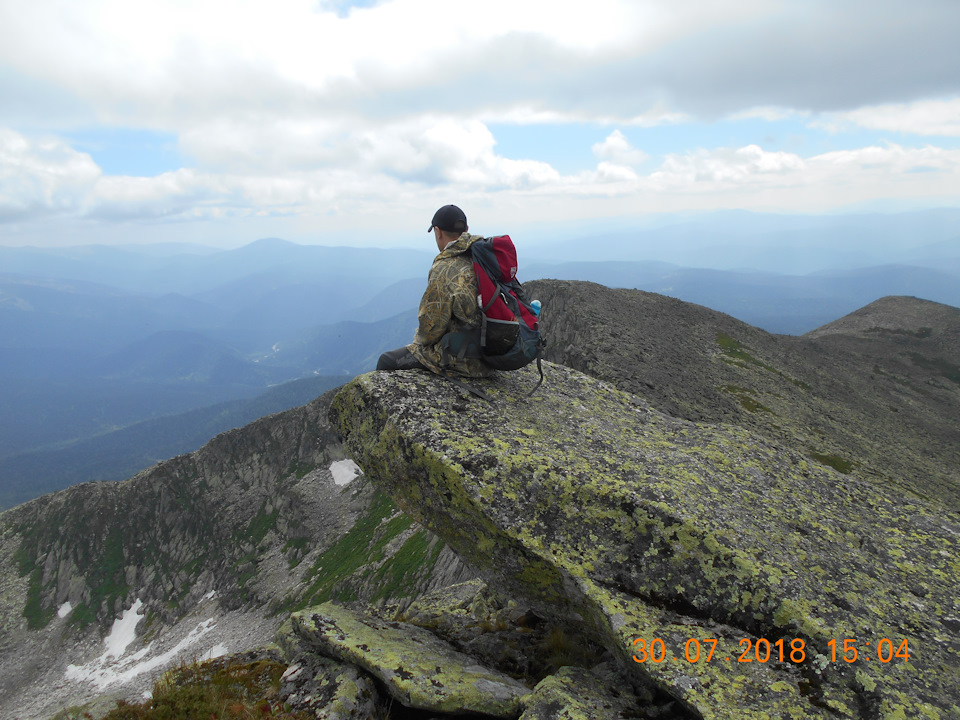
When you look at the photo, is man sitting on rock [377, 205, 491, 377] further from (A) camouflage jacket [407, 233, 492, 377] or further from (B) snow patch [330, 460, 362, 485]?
(B) snow patch [330, 460, 362, 485]

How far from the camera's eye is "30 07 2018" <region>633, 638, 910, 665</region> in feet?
23.2

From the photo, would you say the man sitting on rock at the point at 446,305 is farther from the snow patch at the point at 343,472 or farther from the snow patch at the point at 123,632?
the snow patch at the point at 123,632

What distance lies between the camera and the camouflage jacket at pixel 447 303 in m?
10.5

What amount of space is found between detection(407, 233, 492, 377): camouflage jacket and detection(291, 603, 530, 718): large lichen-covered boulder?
6053mm

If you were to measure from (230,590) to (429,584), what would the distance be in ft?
167

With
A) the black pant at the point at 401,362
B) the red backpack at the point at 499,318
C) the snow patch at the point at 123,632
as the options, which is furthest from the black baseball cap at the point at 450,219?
the snow patch at the point at 123,632

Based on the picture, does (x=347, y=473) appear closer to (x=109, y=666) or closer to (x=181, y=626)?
(x=181, y=626)

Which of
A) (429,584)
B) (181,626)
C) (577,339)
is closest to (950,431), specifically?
(577,339)

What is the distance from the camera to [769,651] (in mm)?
7391

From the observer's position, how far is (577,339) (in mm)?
63406

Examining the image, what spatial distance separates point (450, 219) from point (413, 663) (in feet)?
30.7

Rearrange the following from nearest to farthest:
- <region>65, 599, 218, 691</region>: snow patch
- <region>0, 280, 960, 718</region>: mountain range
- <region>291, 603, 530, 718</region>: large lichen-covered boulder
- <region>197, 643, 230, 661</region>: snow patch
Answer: <region>291, 603, 530, 718</region>: large lichen-covered boulder → <region>0, 280, 960, 718</region>: mountain range → <region>197, 643, 230, 661</region>: snow patch → <region>65, 599, 218, 691</region>: snow patch

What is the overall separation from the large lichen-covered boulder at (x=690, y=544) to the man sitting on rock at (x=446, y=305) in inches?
25.3

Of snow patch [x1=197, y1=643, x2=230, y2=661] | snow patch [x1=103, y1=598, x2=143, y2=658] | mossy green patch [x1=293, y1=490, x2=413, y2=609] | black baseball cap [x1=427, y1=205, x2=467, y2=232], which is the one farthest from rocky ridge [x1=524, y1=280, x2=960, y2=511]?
snow patch [x1=103, y1=598, x2=143, y2=658]
